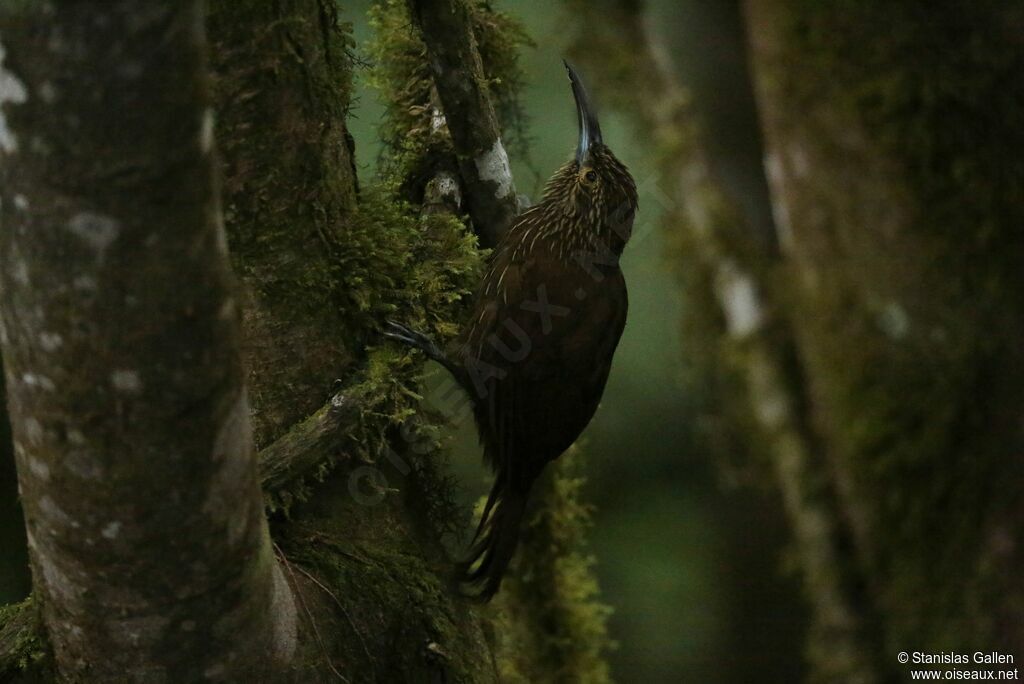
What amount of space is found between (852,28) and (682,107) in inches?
24.5

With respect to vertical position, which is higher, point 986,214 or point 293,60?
point 293,60

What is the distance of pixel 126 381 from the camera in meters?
1.18

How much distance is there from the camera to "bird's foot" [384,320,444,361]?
2.00 meters

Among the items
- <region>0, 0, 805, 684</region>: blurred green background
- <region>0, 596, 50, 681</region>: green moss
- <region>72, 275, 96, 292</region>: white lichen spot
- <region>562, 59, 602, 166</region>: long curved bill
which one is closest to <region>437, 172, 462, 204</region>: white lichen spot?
<region>562, 59, 602, 166</region>: long curved bill

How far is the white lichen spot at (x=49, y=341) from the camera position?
1.19 metres

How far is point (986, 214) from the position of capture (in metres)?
2.62

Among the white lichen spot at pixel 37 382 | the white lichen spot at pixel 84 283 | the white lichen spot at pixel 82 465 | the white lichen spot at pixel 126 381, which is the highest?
the white lichen spot at pixel 84 283

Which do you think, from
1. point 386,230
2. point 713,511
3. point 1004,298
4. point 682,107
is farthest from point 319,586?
point 713,511

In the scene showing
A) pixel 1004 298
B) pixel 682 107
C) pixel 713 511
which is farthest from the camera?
pixel 713 511

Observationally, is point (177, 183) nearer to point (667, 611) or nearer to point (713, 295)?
point (713, 295)

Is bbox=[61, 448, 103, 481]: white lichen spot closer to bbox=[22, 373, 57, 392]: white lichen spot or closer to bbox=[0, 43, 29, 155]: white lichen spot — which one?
bbox=[22, 373, 57, 392]: white lichen spot

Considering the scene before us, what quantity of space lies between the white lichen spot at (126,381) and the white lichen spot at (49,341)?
72 mm

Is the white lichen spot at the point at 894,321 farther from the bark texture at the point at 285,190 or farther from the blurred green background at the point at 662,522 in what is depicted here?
the bark texture at the point at 285,190

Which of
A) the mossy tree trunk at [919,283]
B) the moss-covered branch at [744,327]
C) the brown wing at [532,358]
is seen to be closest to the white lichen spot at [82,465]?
the brown wing at [532,358]
